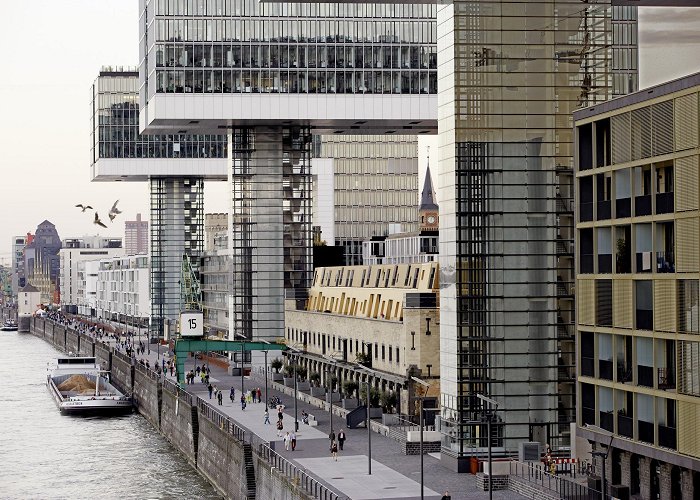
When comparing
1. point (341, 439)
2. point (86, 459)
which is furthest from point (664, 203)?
point (86, 459)

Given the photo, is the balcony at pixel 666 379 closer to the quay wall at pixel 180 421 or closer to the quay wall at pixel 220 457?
the quay wall at pixel 220 457

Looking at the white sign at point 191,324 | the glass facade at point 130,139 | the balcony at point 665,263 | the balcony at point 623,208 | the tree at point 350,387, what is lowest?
the tree at point 350,387

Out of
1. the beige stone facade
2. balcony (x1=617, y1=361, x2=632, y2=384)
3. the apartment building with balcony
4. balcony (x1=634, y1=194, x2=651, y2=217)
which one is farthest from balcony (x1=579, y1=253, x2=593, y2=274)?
the beige stone facade

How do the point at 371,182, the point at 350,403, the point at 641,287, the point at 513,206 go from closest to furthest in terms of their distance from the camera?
1. the point at 641,287
2. the point at 513,206
3. the point at 350,403
4. the point at 371,182

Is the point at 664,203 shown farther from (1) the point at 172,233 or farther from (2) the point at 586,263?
(1) the point at 172,233

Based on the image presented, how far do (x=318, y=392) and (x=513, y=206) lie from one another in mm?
34448

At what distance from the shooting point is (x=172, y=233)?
630 feet

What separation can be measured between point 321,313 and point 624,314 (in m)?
61.2

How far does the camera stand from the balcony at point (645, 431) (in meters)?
51.9

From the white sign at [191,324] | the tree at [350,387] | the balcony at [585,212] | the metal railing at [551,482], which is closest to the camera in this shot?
the metal railing at [551,482]

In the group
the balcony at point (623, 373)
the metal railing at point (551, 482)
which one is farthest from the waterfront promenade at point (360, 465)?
the balcony at point (623, 373)

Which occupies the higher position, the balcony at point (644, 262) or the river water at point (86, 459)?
the balcony at point (644, 262)

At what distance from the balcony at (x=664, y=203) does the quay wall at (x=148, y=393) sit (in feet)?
212

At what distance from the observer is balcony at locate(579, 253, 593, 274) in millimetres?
57062
